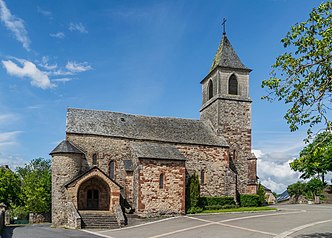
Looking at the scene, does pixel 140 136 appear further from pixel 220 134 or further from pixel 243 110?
pixel 243 110

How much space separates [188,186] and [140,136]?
22.0ft

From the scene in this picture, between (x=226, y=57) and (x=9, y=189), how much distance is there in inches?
1130

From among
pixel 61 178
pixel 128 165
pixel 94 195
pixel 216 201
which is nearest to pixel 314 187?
pixel 216 201

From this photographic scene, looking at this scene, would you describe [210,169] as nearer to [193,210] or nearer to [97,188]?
[193,210]

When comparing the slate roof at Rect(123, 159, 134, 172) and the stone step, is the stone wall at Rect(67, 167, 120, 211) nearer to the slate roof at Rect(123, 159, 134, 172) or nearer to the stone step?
the stone step

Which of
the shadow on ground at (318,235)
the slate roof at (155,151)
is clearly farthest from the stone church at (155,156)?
the shadow on ground at (318,235)

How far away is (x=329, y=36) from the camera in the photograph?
13.8m

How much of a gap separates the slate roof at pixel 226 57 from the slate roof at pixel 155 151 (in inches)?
464

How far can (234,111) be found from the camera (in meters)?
40.6

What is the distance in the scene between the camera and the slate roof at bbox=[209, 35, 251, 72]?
4134 centimetres

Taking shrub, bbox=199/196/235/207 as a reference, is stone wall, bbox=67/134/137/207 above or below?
above

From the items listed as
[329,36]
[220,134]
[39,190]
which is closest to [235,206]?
[220,134]

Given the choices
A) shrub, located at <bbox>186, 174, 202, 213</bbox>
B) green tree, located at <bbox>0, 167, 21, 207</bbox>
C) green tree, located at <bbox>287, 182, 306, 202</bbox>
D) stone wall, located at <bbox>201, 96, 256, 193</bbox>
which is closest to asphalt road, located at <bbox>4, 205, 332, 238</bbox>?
shrub, located at <bbox>186, 174, 202, 213</bbox>

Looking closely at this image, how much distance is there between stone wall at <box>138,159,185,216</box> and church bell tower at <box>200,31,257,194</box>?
876 cm
